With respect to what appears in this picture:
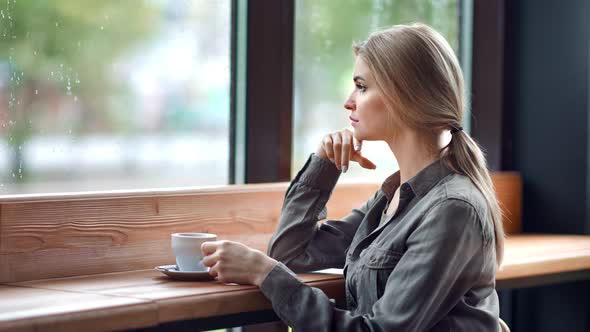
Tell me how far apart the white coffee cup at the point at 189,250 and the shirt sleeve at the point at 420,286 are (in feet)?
0.80

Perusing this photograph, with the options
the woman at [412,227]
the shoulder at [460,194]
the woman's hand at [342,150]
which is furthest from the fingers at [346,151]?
the shoulder at [460,194]

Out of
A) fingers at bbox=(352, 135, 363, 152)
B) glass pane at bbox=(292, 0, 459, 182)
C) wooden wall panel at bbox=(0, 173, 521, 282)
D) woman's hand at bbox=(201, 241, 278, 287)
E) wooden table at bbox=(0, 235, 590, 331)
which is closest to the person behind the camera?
wooden table at bbox=(0, 235, 590, 331)

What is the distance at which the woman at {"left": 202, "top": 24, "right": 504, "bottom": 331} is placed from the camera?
1.74 m

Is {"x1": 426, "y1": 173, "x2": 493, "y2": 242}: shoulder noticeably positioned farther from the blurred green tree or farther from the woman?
the blurred green tree

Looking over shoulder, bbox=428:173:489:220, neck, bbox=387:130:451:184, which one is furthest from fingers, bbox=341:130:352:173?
shoulder, bbox=428:173:489:220

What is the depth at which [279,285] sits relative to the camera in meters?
1.84

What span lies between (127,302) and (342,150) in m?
0.73

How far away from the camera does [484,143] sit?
3574 millimetres

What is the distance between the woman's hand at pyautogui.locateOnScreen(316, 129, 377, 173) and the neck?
0.72 feet

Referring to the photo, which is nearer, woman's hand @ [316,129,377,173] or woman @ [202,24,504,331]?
woman @ [202,24,504,331]

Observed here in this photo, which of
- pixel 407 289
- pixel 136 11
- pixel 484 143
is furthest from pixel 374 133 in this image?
pixel 484 143

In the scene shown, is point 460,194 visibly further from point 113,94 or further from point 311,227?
point 113,94

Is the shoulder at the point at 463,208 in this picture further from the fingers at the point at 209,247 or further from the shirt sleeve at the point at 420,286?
the fingers at the point at 209,247

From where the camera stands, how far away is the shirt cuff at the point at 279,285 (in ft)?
6.01
